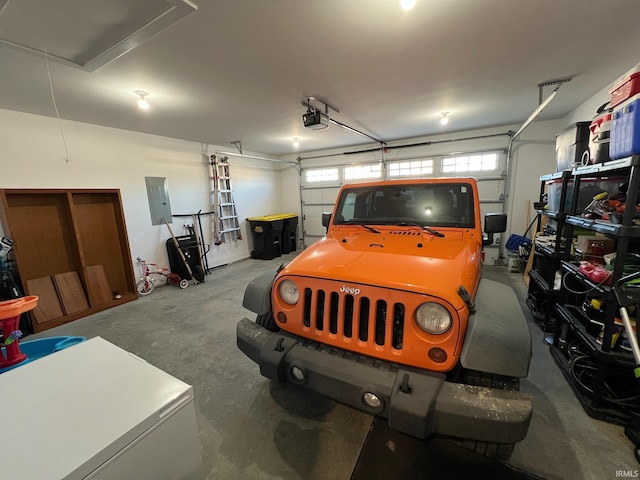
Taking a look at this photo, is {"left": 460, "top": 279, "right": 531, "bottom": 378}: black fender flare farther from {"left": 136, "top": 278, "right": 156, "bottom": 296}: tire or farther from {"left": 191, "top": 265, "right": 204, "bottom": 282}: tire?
{"left": 136, "top": 278, "right": 156, "bottom": 296}: tire

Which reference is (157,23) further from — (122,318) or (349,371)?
(122,318)

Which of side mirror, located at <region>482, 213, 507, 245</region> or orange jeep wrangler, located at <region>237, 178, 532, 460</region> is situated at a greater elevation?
side mirror, located at <region>482, 213, 507, 245</region>

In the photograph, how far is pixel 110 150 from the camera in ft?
14.3

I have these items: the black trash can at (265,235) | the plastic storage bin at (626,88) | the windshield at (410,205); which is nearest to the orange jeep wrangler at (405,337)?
the windshield at (410,205)

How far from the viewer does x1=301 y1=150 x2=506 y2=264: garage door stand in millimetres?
5602

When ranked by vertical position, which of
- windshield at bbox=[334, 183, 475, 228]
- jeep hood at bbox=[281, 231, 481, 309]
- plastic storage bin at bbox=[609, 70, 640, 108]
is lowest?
jeep hood at bbox=[281, 231, 481, 309]

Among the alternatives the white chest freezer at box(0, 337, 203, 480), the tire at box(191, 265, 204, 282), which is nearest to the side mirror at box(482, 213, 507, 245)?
the white chest freezer at box(0, 337, 203, 480)

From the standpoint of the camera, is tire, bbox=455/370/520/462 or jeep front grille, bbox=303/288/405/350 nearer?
tire, bbox=455/370/520/462

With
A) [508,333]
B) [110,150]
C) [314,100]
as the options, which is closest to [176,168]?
[110,150]

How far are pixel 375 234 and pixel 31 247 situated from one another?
480 centimetres

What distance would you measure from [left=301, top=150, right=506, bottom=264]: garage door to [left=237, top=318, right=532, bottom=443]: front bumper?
559 cm

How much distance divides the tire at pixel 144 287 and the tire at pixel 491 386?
5.17 metres

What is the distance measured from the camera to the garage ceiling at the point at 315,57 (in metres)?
1.76

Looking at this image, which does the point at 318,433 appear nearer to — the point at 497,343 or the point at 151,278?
the point at 497,343
